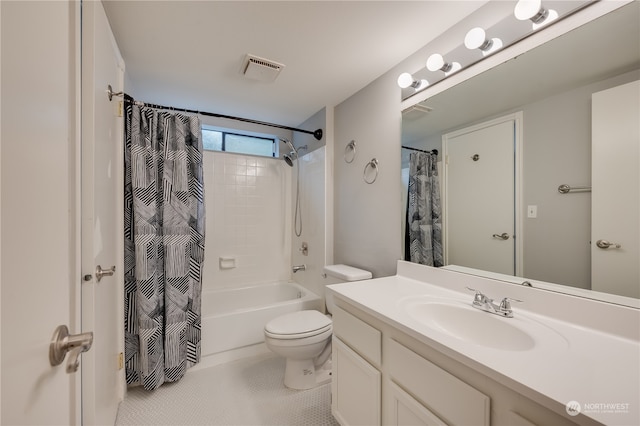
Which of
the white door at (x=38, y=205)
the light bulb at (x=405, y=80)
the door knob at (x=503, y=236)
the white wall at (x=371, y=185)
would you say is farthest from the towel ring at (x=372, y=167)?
the white door at (x=38, y=205)

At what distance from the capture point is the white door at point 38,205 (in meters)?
0.39

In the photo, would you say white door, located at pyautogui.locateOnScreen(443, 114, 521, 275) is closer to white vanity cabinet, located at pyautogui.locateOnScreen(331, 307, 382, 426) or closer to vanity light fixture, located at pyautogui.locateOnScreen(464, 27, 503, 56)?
vanity light fixture, located at pyautogui.locateOnScreen(464, 27, 503, 56)

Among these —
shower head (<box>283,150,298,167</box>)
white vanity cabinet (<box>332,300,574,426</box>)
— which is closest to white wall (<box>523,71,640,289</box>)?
white vanity cabinet (<box>332,300,574,426</box>)

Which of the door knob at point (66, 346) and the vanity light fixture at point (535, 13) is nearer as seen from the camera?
the door knob at point (66, 346)

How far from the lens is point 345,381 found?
4.23 ft

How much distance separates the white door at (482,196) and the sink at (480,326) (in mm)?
271

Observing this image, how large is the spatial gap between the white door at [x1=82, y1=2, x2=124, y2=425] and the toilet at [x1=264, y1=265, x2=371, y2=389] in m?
0.87

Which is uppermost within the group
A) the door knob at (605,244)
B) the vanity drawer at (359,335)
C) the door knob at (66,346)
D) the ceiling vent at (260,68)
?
the ceiling vent at (260,68)

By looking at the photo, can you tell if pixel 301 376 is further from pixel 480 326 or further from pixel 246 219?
pixel 246 219

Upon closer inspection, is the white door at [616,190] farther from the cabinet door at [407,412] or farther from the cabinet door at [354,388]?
the cabinet door at [354,388]

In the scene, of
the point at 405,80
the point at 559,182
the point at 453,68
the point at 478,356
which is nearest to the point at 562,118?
the point at 559,182

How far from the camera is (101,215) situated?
1145 mm

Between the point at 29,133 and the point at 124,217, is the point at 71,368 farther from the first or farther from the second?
the point at 124,217

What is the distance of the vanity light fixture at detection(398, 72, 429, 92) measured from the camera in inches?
62.4
